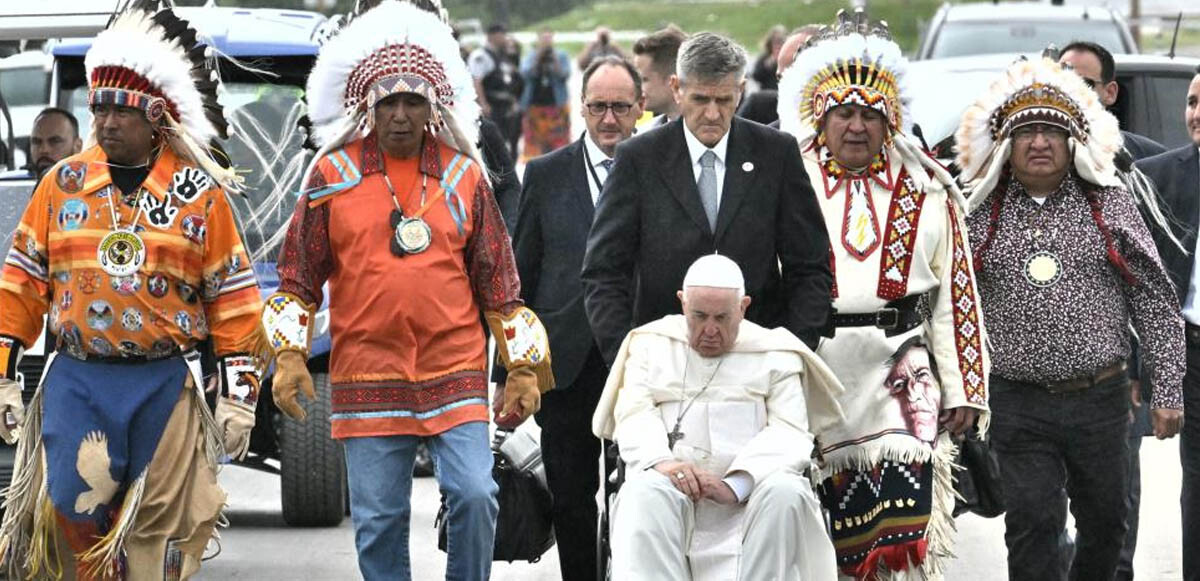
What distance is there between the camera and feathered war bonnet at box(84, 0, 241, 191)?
738 cm

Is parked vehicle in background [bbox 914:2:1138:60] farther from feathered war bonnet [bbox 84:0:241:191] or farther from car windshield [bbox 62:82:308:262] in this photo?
feathered war bonnet [bbox 84:0:241:191]

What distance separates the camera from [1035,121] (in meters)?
8.07

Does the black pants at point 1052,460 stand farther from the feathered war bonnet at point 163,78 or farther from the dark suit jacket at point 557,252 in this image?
the feathered war bonnet at point 163,78

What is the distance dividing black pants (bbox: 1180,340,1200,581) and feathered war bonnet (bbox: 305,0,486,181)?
2.83 m

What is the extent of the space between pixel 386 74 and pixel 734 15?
44.5 m

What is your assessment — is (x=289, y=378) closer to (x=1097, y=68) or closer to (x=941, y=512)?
(x=941, y=512)

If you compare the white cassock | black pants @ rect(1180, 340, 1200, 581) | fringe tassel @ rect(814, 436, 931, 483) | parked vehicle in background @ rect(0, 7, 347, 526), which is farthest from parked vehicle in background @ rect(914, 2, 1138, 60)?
the white cassock

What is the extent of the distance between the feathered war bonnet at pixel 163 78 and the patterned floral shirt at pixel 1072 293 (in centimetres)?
263

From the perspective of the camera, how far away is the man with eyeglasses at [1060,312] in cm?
805

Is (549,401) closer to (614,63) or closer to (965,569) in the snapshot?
(614,63)

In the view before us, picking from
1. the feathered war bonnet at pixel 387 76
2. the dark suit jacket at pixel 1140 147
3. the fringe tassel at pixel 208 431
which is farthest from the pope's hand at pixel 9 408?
the dark suit jacket at pixel 1140 147

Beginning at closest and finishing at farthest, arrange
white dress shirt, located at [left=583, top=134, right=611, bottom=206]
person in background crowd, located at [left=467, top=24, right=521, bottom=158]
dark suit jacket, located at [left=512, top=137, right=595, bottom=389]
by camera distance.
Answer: dark suit jacket, located at [left=512, top=137, right=595, bottom=389] → white dress shirt, located at [left=583, top=134, right=611, bottom=206] → person in background crowd, located at [left=467, top=24, right=521, bottom=158]

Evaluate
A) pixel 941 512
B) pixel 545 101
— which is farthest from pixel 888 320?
pixel 545 101

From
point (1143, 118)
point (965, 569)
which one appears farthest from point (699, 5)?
point (965, 569)
